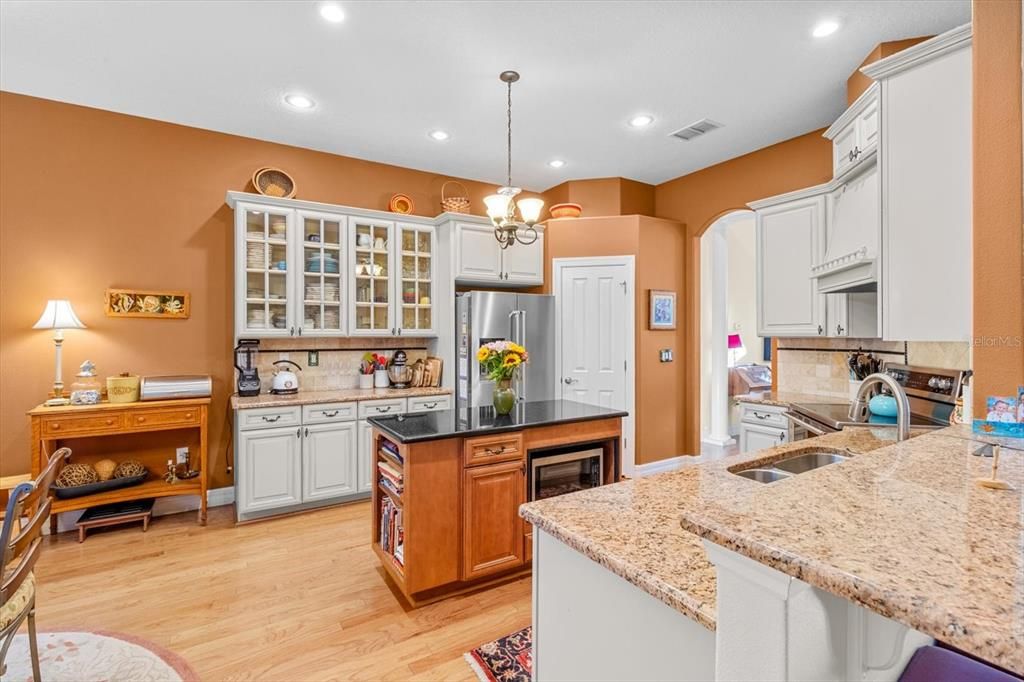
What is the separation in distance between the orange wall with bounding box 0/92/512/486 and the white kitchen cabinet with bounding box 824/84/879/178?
415 centimetres

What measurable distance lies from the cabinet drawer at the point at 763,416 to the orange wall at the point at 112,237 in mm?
4194

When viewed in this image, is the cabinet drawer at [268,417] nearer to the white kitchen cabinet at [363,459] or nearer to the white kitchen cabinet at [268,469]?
the white kitchen cabinet at [268,469]

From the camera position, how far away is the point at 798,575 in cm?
55

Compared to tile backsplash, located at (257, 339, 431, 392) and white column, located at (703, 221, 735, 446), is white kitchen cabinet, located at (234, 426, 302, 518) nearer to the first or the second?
tile backsplash, located at (257, 339, 431, 392)

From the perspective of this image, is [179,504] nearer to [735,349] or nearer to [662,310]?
[662,310]

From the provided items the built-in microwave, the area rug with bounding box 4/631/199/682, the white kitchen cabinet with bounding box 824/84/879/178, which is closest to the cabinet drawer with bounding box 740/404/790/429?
the built-in microwave

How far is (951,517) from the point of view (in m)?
0.69

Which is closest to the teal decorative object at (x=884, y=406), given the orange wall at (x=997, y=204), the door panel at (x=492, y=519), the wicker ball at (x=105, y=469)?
the orange wall at (x=997, y=204)

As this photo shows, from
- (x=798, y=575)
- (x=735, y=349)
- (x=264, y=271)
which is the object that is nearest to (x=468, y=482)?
(x=798, y=575)

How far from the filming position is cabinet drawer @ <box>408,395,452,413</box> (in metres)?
4.21

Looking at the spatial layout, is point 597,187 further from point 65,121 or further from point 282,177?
point 65,121

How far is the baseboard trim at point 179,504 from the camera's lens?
3.41 metres

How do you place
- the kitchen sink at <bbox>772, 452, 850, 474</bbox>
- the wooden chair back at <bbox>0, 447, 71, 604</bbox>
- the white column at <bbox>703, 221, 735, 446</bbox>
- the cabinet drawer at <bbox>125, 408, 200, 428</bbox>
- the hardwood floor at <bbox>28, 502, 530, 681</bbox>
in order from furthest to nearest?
the white column at <bbox>703, 221, 735, 446</bbox> → the cabinet drawer at <bbox>125, 408, 200, 428</bbox> → the hardwood floor at <bbox>28, 502, 530, 681</bbox> → the kitchen sink at <bbox>772, 452, 850, 474</bbox> → the wooden chair back at <bbox>0, 447, 71, 604</bbox>

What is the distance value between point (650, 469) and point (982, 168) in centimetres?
377
